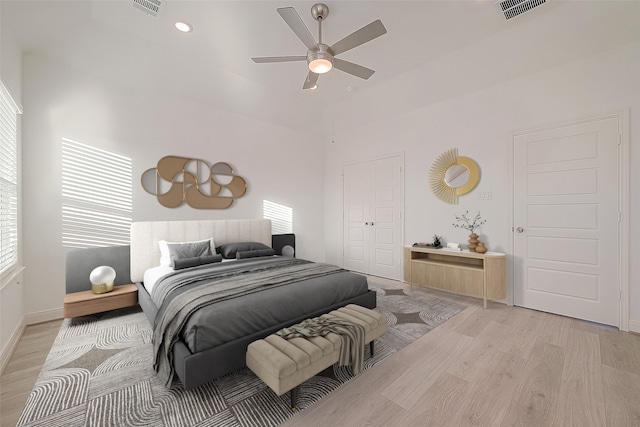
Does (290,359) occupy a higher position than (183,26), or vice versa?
(183,26)

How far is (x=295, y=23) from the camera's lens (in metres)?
2.06

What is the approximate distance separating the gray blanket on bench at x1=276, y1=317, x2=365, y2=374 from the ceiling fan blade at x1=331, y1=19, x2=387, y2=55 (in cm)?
226

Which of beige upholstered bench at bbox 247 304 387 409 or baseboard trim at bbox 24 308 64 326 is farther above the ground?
beige upholstered bench at bbox 247 304 387 409

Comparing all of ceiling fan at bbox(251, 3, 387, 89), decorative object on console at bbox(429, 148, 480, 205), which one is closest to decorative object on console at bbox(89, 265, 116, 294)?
ceiling fan at bbox(251, 3, 387, 89)

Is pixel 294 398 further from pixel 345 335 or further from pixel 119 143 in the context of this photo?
pixel 119 143

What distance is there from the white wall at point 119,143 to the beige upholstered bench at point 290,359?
2969 millimetres

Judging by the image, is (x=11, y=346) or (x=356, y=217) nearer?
(x=11, y=346)

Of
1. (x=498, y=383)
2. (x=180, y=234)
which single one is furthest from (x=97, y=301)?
(x=498, y=383)

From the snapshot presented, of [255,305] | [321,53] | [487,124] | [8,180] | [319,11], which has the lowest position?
[255,305]

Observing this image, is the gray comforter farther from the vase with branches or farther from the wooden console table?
the vase with branches

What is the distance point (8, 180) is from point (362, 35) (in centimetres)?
354

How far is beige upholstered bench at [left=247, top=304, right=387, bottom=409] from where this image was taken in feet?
5.05

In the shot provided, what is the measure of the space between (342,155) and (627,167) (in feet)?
13.3

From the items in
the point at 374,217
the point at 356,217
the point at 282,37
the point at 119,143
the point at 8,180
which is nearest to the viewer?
the point at 8,180
